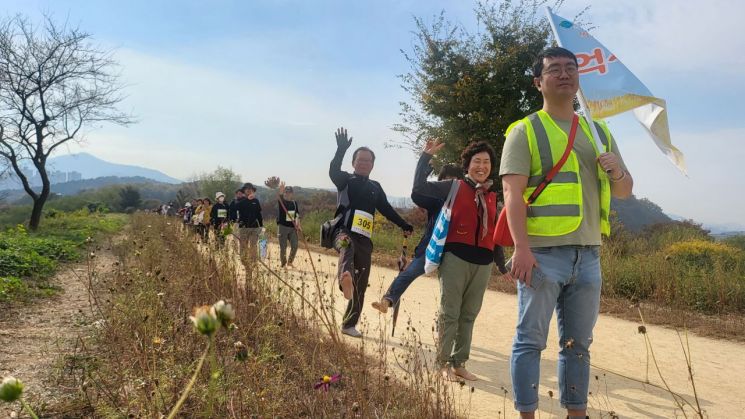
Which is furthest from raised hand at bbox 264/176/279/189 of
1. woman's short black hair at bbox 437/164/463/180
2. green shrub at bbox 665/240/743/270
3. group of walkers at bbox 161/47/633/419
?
green shrub at bbox 665/240/743/270

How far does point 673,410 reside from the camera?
11.2ft

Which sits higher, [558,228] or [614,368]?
[558,228]

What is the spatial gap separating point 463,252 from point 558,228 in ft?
5.00

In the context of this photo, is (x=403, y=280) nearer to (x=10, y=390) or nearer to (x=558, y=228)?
(x=558, y=228)

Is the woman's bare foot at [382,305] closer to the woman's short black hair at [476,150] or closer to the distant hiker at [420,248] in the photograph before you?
the distant hiker at [420,248]

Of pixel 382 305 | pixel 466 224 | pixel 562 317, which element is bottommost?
pixel 382 305

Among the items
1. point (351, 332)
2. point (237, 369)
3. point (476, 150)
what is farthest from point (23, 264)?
point (476, 150)

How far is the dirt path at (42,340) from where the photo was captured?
3039 millimetres

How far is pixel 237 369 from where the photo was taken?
3291mm

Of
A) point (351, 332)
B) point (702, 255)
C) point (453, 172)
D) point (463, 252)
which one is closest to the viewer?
point (463, 252)

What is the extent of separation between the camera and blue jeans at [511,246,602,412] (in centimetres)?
244

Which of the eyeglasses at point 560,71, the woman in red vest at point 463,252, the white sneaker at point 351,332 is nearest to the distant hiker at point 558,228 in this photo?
the eyeglasses at point 560,71

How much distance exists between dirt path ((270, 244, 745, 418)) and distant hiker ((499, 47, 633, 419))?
0.22 m

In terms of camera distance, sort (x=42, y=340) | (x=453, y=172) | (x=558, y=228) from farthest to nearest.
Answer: (x=453, y=172) < (x=42, y=340) < (x=558, y=228)
